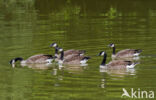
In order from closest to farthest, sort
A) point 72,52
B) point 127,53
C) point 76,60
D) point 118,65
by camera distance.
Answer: point 118,65, point 76,60, point 127,53, point 72,52

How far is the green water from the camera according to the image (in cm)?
1764

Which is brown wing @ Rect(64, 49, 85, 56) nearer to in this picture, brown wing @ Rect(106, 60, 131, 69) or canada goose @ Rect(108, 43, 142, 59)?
canada goose @ Rect(108, 43, 142, 59)

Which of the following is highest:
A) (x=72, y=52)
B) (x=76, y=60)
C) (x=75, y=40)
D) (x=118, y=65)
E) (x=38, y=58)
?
(x=75, y=40)

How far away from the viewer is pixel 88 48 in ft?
84.9

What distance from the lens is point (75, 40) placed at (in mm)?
28750

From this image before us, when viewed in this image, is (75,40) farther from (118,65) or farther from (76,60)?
(118,65)

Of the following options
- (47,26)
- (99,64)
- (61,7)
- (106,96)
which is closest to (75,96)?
(106,96)

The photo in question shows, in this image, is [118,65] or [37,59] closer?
[118,65]

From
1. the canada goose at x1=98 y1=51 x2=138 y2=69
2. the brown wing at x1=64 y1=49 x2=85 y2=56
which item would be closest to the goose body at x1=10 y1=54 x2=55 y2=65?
the brown wing at x1=64 y1=49 x2=85 y2=56

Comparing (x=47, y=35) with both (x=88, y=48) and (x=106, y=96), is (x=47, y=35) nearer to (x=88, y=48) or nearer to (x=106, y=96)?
(x=88, y=48)

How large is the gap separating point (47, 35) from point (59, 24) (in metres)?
5.80

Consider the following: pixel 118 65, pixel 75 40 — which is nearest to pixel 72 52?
pixel 118 65

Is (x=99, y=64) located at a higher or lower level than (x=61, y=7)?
lower

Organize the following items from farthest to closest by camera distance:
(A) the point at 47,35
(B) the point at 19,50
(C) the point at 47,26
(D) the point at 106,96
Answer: (C) the point at 47,26 < (A) the point at 47,35 < (B) the point at 19,50 < (D) the point at 106,96
